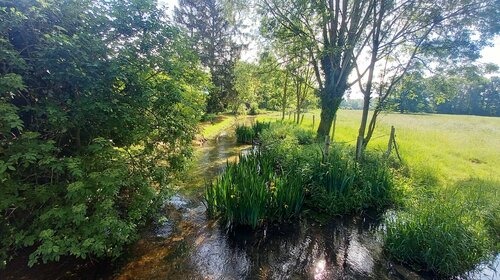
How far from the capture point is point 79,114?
2932 millimetres

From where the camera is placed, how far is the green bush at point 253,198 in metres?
4.66

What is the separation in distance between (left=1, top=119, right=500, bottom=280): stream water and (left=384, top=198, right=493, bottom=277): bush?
270 mm

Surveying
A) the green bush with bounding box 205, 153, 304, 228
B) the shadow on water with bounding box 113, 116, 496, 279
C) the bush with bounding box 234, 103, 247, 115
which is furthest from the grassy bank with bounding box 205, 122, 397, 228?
the bush with bounding box 234, 103, 247, 115

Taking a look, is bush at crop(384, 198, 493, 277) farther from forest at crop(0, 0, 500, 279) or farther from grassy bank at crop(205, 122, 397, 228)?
grassy bank at crop(205, 122, 397, 228)

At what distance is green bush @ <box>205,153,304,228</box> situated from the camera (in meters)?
4.66

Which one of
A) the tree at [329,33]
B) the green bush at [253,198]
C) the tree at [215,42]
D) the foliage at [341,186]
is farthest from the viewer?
the tree at [215,42]

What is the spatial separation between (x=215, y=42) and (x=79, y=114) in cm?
2504

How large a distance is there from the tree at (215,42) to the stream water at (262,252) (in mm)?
20645

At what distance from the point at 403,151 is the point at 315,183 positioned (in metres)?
5.78

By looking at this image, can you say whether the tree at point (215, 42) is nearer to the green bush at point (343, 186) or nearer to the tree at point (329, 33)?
the tree at point (329, 33)

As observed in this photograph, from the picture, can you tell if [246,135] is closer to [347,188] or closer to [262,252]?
[347,188]

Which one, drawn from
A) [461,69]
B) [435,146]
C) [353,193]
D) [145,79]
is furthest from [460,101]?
[145,79]

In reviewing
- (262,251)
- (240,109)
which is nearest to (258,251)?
(262,251)

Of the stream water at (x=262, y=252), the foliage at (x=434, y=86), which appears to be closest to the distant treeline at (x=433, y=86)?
the foliage at (x=434, y=86)
